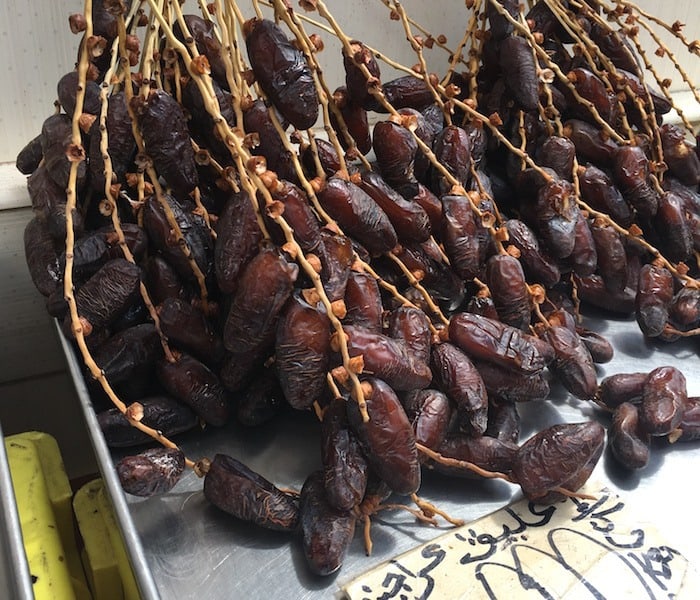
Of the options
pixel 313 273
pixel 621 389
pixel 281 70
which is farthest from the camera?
pixel 621 389

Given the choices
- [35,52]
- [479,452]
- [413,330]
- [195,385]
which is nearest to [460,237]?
[413,330]

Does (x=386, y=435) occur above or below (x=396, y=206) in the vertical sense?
below

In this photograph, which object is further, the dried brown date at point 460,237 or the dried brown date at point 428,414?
the dried brown date at point 460,237

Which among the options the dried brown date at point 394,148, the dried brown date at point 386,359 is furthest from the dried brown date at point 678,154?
the dried brown date at point 386,359

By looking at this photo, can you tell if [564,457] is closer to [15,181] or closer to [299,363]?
[299,363]

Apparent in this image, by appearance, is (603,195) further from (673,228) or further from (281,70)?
(281,70)

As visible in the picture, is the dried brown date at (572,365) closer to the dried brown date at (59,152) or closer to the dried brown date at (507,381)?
the dried brown date at (507,381)
